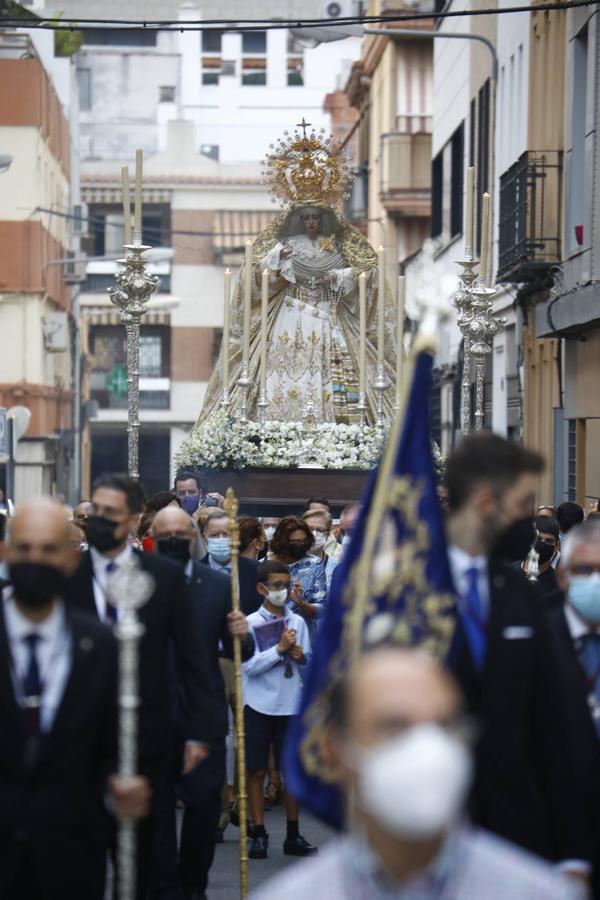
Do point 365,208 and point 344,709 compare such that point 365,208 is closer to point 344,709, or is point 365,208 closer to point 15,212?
point 15,212

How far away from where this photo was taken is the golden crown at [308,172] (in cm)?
1652

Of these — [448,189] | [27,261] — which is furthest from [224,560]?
[27,261]

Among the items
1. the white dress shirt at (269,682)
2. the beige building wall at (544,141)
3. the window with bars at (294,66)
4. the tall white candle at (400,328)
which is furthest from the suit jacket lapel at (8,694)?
the window with bars at (294,66)

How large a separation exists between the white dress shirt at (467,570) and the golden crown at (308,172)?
37.6ft

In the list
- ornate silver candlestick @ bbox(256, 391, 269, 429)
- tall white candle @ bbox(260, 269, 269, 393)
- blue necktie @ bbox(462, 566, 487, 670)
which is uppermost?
tall white candle @ bbox(260, 269, 269, 393)

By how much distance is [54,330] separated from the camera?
1497 inches

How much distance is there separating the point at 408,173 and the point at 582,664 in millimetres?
36597

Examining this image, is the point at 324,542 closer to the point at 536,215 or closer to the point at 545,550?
the point at 545,550

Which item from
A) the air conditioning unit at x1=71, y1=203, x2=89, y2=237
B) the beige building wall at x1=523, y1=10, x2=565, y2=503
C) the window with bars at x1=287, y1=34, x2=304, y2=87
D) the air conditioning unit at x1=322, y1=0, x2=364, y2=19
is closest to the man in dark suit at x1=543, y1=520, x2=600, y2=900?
the beige building wall at x1=523, y1=10, x2=565, y2=503

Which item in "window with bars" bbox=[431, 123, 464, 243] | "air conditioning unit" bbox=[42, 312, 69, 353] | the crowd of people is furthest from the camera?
"air conditioning unit" bbox=[42, 312, 69, 353]

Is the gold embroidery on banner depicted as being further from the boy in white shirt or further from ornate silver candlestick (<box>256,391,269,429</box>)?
ornate silver candlestick (<box>256,391,269,429</box>)

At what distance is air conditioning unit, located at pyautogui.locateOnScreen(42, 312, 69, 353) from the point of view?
1496 inches

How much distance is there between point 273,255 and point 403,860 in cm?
1357

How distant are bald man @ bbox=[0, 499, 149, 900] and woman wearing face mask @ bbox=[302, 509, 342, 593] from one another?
21.2 feet
